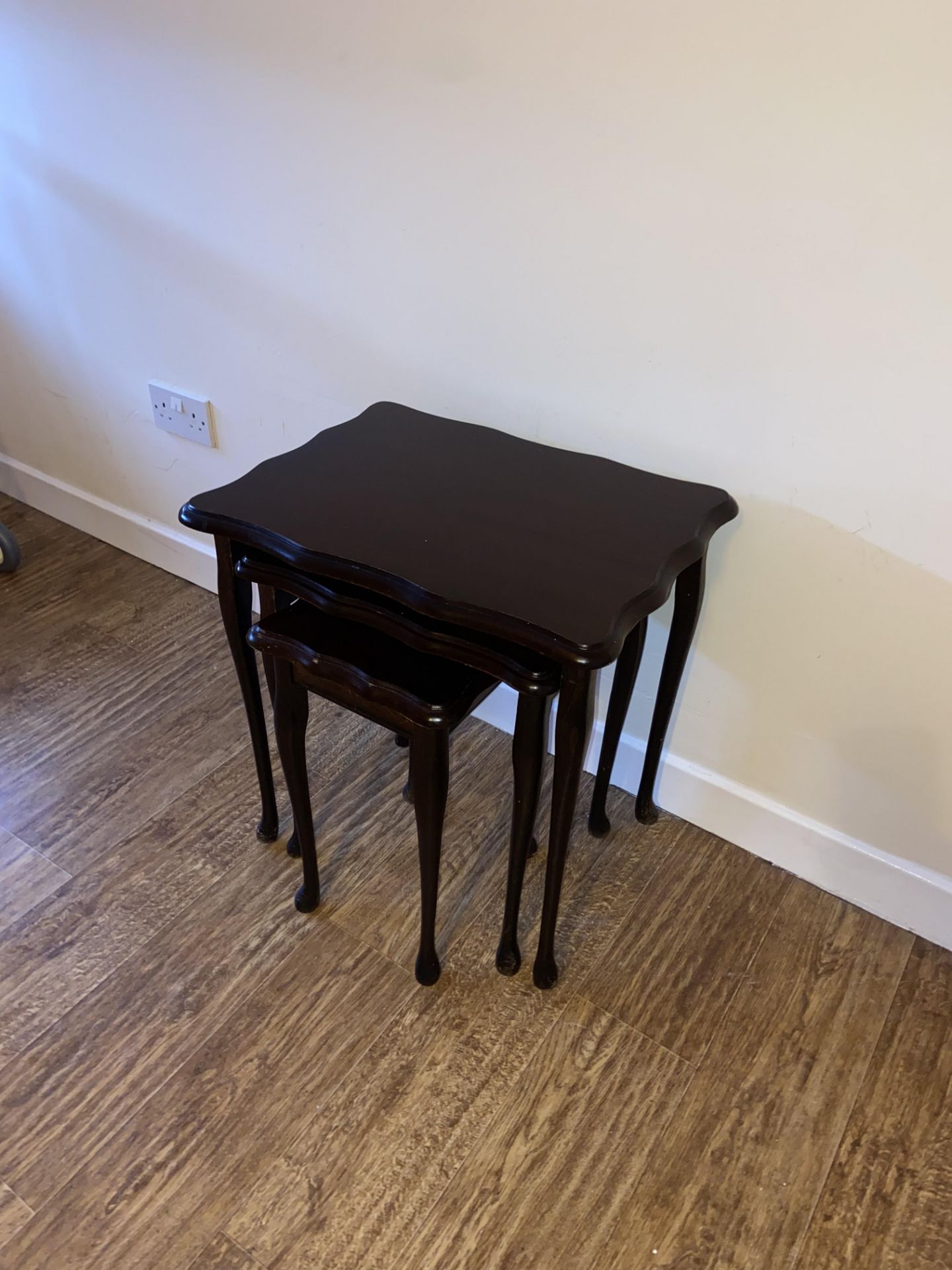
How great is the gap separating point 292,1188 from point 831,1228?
0.66 m

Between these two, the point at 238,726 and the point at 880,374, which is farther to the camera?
the point at 238,726

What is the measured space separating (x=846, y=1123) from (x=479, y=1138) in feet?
1.59

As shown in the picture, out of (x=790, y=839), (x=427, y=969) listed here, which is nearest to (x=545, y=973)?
(x=427, y=969)

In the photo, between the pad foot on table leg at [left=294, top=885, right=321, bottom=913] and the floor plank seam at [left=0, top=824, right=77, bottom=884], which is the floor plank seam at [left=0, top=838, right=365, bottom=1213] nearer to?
the pad foot on table leg at [left=294, top=885, right=321, bottom=913]

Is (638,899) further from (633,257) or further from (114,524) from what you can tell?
(114,524)

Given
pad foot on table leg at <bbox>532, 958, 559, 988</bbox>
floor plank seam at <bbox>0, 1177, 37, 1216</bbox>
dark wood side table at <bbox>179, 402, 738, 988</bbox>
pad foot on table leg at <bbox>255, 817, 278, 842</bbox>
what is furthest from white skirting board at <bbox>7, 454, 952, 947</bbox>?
floor plank seam at <bbox>0, 1177, 37, 1216</bbox>

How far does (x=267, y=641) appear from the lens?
1.13 m

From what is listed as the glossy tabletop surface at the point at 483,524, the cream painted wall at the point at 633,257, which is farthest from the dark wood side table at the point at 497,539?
the cream painted wall at the point at 633,257

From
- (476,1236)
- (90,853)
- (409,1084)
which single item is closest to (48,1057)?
(90,853)

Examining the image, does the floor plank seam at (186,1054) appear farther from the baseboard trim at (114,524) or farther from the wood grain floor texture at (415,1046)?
the baseboard trim at (114,524)

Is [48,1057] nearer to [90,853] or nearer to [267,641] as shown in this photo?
[90,853]

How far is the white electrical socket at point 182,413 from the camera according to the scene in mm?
1840

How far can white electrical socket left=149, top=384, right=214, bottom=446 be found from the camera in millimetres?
1840

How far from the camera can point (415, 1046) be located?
1251 millimetres
